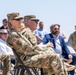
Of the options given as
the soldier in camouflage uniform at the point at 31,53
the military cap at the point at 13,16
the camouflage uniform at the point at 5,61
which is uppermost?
the military cap at the point at 13,16

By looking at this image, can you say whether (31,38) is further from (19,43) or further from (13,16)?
(13,16)

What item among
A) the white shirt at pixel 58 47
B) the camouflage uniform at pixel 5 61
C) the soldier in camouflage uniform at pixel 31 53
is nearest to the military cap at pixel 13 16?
the soldier in camouflage uniform at pixel 31 53

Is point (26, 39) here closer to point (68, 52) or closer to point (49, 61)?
point (49, 61)

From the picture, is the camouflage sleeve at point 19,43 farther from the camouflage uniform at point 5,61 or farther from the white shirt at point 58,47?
the white shirt at point 58,47

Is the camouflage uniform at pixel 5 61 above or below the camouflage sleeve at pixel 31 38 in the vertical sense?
below

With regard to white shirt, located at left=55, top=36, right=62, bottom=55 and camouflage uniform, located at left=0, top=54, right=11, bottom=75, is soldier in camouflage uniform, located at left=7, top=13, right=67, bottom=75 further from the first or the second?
white shirt, located at left=55, top=36, right=62, bottom=55

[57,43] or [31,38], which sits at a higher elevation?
[31,38]

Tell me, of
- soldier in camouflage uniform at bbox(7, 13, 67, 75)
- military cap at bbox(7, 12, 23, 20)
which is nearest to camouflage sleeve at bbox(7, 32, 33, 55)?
soldier in camouflage uniform at bbox(7, 13, 67, 75)

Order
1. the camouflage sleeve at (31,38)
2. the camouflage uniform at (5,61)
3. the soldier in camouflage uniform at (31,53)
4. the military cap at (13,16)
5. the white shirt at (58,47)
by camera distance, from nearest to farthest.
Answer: the soldier in camouflage uniform at (31,53), the camouflage sleeve at (31,38), the military cap at (13,16), the camouflage uniform at (5,61), the white shirt at (58,47)

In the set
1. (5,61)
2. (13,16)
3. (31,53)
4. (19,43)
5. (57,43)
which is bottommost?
(5,61)

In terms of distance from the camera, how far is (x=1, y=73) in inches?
332

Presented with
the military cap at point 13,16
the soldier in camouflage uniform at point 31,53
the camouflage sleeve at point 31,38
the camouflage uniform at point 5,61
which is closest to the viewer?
the soldier in camouflage uniform at point 31,53

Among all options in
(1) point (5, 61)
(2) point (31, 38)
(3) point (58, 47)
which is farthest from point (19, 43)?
(3) point (58, 47)

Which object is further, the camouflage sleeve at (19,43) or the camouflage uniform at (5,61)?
the camouflage uniform at (5,61)
